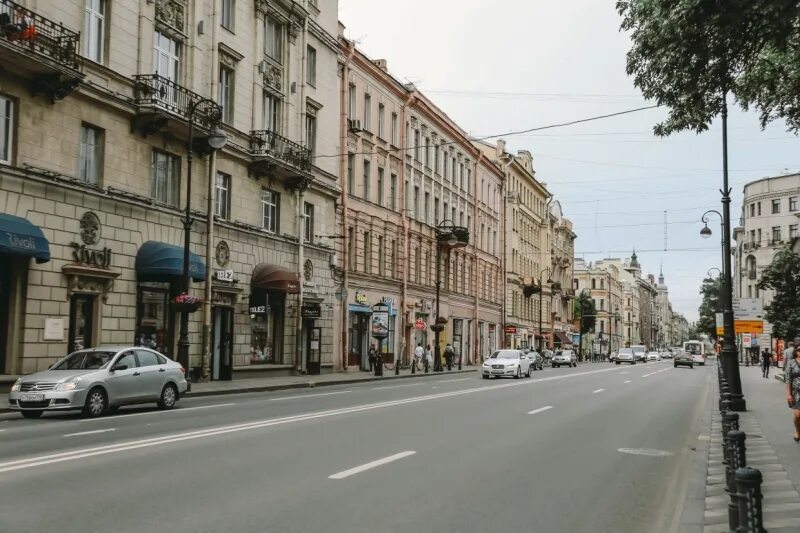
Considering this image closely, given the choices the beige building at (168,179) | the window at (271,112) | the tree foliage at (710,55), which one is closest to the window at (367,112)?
the beige building at (168,179)

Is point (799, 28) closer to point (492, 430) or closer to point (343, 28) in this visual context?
point (492, 430)

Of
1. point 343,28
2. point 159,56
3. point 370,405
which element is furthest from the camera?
point 343,28

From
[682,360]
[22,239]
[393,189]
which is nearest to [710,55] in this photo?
[22,239]

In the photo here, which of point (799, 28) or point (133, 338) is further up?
point (799, 28)

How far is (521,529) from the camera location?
22.4 feet

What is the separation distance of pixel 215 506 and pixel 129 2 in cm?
2112

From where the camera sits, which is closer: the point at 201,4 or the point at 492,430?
the point at 492,430

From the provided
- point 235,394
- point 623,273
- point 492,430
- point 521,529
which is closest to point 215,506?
point 521,529

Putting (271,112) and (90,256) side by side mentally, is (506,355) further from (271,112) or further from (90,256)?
(90,256)

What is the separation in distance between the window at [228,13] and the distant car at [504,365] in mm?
18917

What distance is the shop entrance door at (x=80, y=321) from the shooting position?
2214cm

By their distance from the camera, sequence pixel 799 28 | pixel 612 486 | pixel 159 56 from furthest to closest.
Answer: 1. pixel 159 56
2. pixel 799 28
3. pixel 612 486

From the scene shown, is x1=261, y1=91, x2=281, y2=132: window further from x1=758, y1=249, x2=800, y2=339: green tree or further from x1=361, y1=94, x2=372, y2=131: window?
x1=758, y1=249, x2=800, y2=339: green tree

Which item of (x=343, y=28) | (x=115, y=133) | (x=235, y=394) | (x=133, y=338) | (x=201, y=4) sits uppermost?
(x=343, y=28)
